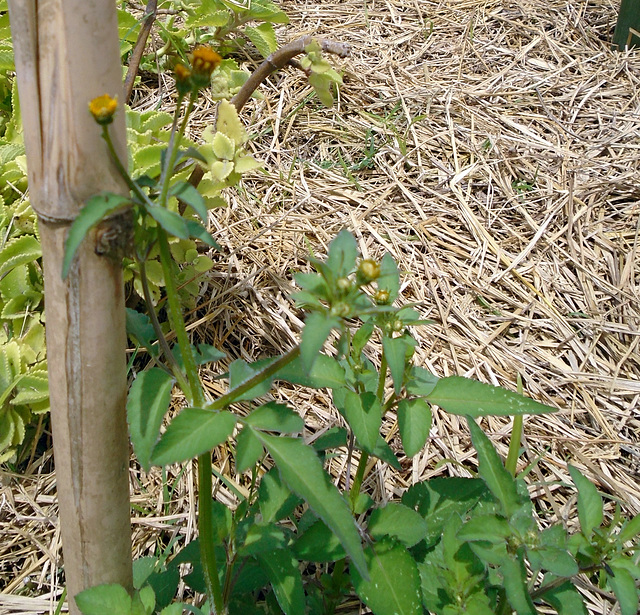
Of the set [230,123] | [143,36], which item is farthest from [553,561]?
[143,36]

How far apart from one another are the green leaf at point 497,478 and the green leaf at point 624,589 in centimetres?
14

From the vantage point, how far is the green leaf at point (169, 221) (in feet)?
1.97

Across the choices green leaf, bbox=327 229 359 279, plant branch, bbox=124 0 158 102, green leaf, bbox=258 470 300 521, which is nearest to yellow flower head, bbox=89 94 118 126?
green leaf, bbox=327 229 359 279

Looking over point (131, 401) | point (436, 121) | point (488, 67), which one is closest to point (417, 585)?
point (131, 401)

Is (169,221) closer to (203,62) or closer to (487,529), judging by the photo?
(203,62)

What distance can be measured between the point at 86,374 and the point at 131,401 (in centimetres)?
7

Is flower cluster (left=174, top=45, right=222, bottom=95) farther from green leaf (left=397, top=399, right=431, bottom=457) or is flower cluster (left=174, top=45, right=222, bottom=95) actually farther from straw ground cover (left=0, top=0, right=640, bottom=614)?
straw ground cover (left=0, top=0, right=640, bottom=614)

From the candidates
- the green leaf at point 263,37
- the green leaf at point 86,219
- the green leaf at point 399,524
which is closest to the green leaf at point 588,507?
the green leaf at point 399,524

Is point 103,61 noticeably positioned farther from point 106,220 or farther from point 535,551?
point 535,551

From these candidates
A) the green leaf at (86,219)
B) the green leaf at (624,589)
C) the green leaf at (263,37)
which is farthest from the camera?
the green leaf at (263,37)

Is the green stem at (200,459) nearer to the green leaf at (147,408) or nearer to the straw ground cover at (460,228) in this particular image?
the green leaf at (147,408)

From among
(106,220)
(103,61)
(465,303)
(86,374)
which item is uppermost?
(103,61)

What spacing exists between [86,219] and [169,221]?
75mm

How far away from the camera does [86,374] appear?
2.48 ft
